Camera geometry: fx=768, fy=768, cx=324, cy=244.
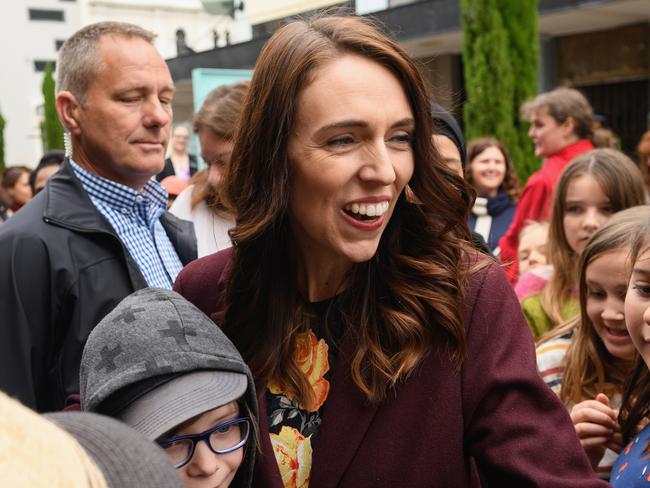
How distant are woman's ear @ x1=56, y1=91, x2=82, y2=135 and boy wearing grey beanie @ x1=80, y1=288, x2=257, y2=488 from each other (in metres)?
1.21

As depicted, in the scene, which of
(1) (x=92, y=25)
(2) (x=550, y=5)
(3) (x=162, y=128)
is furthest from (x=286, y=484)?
(2) (x=550, y=5)

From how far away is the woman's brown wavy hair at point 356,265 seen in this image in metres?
1.70

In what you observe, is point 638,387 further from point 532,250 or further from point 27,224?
point 532,250

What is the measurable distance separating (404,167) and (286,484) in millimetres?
761

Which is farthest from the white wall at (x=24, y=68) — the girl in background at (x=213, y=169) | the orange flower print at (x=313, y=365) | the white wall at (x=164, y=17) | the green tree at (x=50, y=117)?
the orange flower print at (x=313, y=365)

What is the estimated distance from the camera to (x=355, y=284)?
1862mm

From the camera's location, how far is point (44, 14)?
47500mm

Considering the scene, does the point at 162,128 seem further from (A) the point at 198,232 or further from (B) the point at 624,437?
(B) the point at 624,437

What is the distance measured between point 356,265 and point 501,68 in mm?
8162

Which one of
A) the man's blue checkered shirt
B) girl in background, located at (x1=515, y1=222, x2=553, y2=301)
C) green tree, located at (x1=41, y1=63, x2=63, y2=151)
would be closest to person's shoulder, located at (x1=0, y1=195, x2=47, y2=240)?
the man's blue checkered shirt

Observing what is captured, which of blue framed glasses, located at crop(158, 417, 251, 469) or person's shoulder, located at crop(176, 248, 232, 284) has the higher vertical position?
person's shoulder, located at crop(176, 248, 232, 284)

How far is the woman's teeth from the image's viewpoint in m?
1.70

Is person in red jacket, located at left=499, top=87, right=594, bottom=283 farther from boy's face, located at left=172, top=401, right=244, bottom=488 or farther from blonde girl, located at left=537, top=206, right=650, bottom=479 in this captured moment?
boy's face, located at left=172, top=401, right=244, bottom=488

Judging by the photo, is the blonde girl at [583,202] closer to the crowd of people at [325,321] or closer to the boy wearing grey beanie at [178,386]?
the crowd of people at [325,321]
